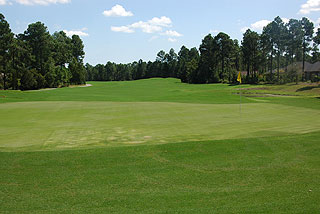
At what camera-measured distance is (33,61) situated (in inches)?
2968

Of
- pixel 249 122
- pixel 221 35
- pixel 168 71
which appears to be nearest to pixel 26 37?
pixel 221 35

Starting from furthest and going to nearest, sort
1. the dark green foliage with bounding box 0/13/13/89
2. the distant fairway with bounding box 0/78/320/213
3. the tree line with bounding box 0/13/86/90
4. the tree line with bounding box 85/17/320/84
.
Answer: the tree line with bounding box 85/17/320/84
the tree line with bounding box 0/13/86/90
the dark green foliage with bounding box 0/13/13/89
the distant fairway with bounding box 0/78/320/213

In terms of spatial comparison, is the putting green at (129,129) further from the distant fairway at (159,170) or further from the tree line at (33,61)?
the tree line at (33,61)

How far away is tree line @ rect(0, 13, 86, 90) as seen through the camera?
2574 inches

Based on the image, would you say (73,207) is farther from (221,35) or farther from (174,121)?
(221,35)

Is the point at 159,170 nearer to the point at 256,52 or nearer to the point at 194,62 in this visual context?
the point at 256,52

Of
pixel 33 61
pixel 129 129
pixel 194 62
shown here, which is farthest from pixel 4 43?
pixel 194 62

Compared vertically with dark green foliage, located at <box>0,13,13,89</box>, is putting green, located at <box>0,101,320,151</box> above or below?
below

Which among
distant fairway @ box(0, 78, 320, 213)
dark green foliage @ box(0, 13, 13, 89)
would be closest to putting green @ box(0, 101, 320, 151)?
distant fairway @ box(0, 78, 320, 213)

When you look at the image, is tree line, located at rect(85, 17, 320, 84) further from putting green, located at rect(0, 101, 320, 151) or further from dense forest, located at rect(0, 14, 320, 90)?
putting green, located at rect(0, 101, 320, 151)

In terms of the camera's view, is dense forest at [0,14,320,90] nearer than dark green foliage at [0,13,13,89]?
No

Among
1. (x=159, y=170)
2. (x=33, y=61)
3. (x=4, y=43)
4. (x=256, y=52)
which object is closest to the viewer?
(x=159, y=170)

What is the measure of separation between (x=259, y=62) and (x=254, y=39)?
796cm

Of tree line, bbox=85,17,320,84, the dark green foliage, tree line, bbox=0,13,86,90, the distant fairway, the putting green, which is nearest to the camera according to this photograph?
the distant fairway
